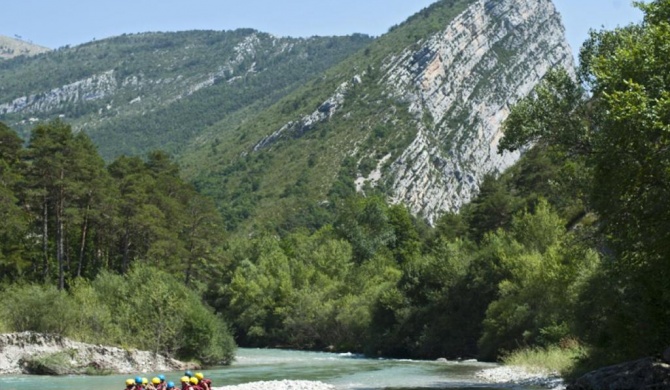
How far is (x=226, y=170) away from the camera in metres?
187

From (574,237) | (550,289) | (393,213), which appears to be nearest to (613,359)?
(574,237)

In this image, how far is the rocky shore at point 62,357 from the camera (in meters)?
50.2

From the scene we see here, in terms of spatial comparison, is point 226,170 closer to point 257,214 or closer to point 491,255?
point 257,214

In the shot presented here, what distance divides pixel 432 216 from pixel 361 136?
25.0 meters

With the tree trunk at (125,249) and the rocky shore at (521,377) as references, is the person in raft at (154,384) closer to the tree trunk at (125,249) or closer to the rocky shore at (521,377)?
the rocky shore at (521,377)

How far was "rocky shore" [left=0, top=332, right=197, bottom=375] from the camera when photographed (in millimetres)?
50250

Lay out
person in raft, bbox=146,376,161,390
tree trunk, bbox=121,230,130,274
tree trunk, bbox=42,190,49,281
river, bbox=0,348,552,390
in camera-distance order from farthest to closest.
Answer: tree trunk, bbox=121,230,130,274 → tree trunk, bbox=42,190,49,281 → river, bbox=0,348,552,390 → person in raft, bbox=146,376,161,390

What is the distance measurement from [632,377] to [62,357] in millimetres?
36708

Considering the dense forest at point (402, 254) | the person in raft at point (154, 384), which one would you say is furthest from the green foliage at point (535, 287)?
the person in raft at point (154, 384)

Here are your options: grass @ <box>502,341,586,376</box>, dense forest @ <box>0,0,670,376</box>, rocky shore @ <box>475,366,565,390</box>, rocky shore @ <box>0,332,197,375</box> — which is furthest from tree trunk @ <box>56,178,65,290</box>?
grass @ <box>502,341,586,376</box>

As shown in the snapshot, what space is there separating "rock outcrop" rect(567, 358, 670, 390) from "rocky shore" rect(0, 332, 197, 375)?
33.2 meters

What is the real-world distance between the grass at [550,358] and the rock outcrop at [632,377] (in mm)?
9865

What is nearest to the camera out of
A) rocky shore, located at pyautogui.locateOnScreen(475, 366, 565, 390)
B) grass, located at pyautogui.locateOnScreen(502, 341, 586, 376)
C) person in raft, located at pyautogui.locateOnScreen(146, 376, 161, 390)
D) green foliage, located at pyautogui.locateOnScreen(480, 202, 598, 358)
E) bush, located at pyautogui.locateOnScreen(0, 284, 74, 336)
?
person in raft, located at pyautogui.locateOnScreen(146, 376, 161, 390)

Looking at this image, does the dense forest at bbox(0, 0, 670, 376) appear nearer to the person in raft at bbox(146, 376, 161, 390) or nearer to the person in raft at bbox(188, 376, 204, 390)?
the person in raft at bbox(188, 376, 204, 390)
